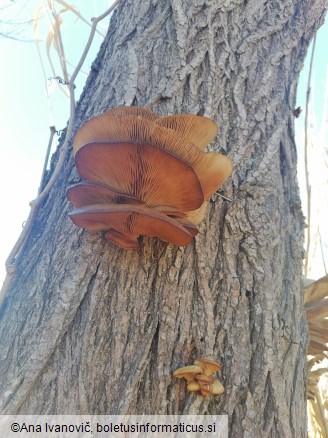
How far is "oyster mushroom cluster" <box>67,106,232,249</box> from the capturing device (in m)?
0.93

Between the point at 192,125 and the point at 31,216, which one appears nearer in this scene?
the point at 192,125

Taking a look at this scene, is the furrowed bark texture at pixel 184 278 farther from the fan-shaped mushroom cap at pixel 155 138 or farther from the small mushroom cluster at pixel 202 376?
the fan-shaped mushroom cap at pixel 155 138

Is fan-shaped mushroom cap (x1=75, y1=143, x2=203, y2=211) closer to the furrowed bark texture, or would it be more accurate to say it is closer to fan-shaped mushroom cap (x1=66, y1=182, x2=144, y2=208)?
fan-shaped mushroom cap (x1=66, y1=182, x2=144, y2=208)

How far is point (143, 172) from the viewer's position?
3.24ft

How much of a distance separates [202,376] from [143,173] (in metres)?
0.52

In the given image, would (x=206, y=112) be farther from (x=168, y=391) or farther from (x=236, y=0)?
(x=168, y=391)

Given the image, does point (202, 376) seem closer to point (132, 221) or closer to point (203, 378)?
point (203, 378)

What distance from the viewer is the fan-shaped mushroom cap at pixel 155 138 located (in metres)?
0.91

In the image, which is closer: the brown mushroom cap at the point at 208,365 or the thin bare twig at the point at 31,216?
the brown mushroom cap at the point at 208,365

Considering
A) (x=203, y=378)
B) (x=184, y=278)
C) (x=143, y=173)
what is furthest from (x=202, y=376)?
(x=143, y=173)

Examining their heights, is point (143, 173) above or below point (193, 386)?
above

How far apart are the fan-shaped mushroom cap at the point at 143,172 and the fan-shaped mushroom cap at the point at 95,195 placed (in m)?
0.02

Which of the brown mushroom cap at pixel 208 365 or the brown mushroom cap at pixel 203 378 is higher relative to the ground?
the brown mushroom cap at pixel 208 365

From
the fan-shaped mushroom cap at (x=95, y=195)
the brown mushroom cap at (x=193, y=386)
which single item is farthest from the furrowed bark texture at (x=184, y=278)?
the fan-shaped mushroom cap at (x=95, y=195)
